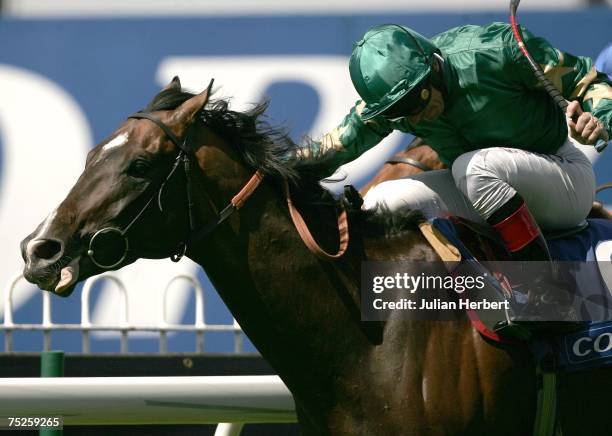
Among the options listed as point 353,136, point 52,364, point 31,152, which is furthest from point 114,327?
point 353,136

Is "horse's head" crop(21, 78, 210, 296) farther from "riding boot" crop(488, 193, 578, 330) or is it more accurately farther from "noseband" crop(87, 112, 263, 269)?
"riding boot" crop(488, 193, 578, 330)

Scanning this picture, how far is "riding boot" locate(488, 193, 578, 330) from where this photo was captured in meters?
3.12

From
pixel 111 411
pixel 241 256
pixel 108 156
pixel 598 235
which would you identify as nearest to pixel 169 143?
pixel 108 156

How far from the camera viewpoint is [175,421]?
369 centimetres

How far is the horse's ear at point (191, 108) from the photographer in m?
3.09

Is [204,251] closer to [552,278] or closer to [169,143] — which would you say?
[169,143]

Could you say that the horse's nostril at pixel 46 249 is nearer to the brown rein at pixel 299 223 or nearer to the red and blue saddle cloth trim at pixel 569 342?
the brown rein at pixel 299 223

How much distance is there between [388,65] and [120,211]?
2.76 feet

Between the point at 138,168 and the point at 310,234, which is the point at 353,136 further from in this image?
the point at 138,168

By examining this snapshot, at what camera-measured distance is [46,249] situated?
9.78 feet

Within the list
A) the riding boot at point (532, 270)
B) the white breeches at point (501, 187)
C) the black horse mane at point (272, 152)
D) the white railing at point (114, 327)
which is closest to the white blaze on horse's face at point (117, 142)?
the black horse mane at point (272, 152)

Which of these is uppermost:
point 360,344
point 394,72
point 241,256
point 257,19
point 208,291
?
point 394,72

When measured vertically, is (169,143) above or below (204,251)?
above

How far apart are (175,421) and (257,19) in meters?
5.02
